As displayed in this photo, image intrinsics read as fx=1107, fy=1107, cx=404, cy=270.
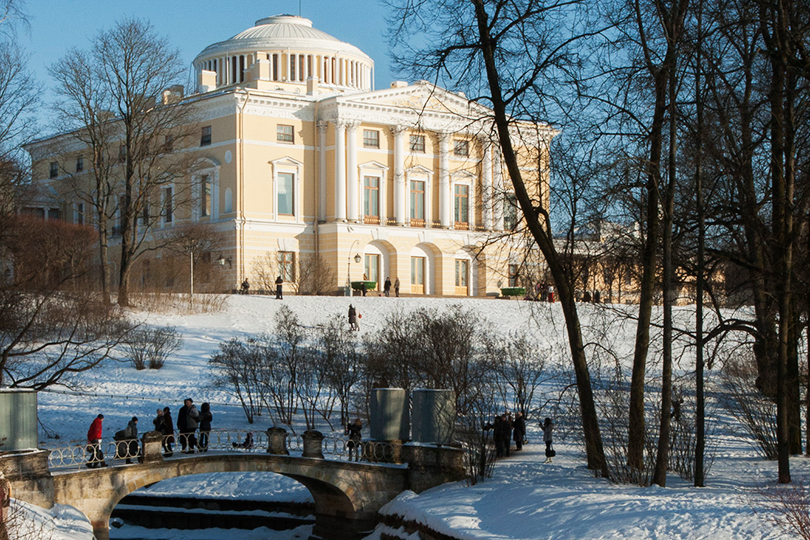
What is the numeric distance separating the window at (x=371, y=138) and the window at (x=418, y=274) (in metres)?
6.80

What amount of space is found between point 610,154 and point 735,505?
251 inches

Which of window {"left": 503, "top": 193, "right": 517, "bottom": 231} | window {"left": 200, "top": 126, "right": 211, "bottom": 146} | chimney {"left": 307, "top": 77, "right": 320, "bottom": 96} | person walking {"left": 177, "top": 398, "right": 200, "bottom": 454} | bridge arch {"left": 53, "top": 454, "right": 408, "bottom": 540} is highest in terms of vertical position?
chimney {"left": 307, "top": 77, "right": 320, "bottom": 96}

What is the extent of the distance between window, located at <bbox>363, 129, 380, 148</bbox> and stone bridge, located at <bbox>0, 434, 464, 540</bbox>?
36.8 metres

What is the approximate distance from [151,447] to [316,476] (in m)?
3.97

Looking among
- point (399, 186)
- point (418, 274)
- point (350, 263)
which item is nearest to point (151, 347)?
point (350, 263)

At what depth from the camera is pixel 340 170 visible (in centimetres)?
6062

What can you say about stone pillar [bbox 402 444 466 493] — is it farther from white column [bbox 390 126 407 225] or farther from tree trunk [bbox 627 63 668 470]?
white column [bbox 390 126 407 225]

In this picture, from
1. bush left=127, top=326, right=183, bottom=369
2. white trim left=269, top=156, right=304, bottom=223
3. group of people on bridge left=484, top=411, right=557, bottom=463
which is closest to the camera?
group of people on bridge left=484, top=411, right=557, bottom=463

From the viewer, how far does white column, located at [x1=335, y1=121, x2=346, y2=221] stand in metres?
60.4

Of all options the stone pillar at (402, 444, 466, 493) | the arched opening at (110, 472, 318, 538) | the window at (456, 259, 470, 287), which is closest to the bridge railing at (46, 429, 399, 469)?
the stone pillar at (402, 444, 466, 493)

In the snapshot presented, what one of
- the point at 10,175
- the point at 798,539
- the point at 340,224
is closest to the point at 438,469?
the point at 798,539

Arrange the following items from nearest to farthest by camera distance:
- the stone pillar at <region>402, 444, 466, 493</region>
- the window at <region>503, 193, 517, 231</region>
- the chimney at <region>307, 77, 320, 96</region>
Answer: the window at <region>503, 193, 517, 231</region> < the stone pillar at <region>402, 444, 466, 493</region> < the chimney at <region>307, 77, 320, 96</region>

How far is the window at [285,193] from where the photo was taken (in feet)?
199

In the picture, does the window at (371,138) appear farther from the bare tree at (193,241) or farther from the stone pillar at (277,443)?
the stone pillar at (277,443)
